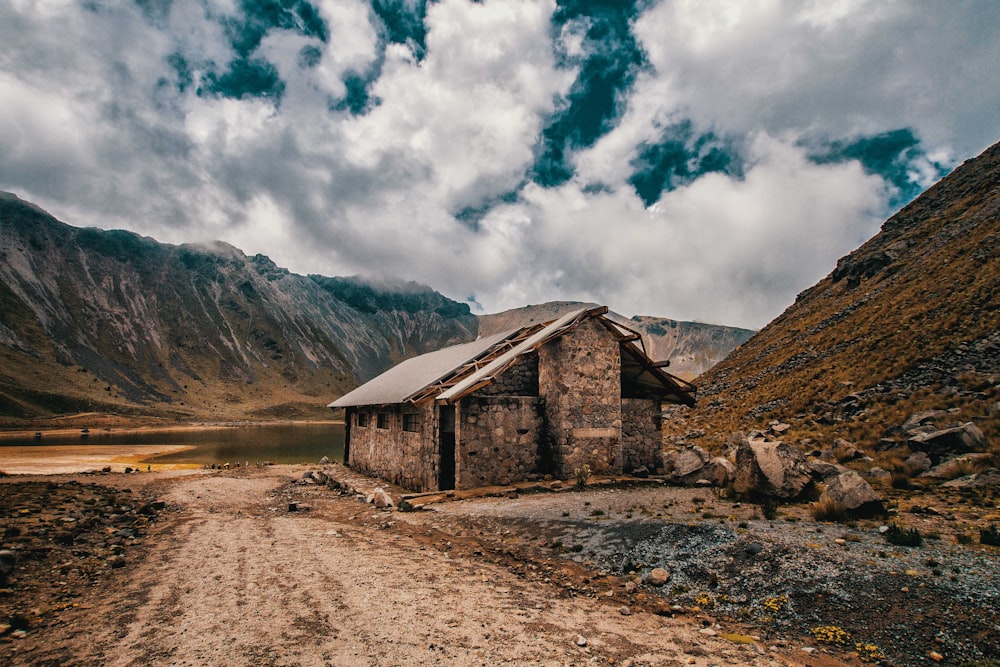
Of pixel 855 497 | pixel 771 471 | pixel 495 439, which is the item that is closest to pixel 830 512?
pixel 855 497

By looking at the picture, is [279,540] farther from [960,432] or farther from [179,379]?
[179,379]

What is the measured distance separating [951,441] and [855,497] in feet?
26.3

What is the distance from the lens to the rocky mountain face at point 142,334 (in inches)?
3974

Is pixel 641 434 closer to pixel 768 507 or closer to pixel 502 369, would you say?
pixel 502 369

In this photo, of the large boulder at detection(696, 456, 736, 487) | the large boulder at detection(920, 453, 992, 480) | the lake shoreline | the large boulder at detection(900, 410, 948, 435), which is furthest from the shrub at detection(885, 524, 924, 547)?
the lake shoreline

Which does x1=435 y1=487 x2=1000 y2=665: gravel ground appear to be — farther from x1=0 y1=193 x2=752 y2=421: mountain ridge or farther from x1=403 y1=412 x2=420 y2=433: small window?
x1=0 y1=193 x2=752 y2=421: mountain ridge

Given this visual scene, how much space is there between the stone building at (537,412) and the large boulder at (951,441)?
8145 mm

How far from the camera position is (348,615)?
6676 mm

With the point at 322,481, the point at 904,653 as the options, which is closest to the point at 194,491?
the point at 322,481

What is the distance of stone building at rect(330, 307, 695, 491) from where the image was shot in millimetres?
16766

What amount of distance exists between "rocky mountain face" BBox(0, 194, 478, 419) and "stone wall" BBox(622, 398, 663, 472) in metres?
97.6

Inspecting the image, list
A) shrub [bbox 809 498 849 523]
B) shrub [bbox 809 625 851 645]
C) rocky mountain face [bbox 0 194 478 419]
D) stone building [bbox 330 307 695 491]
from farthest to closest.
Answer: rocky mountain face [bbox 0 194 478 419]
stone building [bbox 330 307 695 491]
shrub [bbox 809 498 849 523]
shrub [bbox 809 625 851 645]

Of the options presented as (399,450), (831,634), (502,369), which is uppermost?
(502,369)

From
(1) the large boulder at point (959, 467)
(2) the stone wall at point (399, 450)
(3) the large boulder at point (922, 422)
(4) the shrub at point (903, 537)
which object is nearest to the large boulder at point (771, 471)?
(1) the large boulder at point (959, 467)
